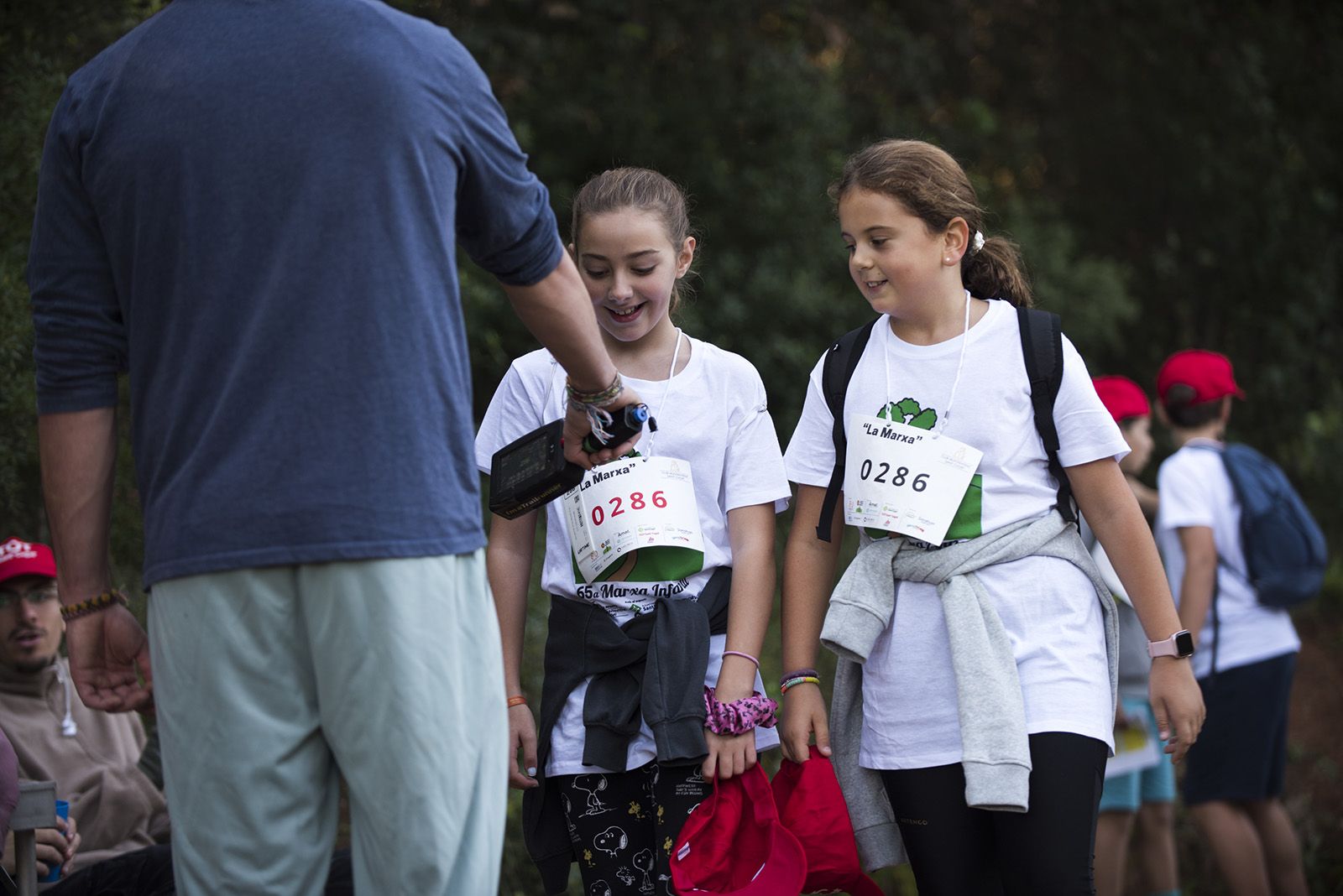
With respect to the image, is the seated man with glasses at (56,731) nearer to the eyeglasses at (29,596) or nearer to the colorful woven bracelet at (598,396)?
the eyeglasses at (29,596)

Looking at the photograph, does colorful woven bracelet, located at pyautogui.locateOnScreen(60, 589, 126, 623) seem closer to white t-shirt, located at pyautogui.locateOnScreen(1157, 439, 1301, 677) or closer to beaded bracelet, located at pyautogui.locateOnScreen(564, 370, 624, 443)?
beaded bracelet, located at pyautogui.locateOnScreen(564, 370, 624, 443)

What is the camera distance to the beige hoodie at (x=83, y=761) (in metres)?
4.23

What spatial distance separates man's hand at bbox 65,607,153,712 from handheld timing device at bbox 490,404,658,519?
2.15 feet

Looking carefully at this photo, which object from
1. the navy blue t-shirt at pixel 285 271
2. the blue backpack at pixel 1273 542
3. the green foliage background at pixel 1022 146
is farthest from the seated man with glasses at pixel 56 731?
the blue backpack at pixel 1273 542

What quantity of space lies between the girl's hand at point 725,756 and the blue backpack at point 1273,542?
292 centimetres

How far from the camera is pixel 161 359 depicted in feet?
6.46

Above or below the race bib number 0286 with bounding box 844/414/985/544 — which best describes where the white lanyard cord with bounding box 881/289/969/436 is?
above

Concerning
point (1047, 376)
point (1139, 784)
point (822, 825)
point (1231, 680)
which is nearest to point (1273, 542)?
point (1231, 680)

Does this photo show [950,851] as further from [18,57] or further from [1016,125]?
[1016,125]

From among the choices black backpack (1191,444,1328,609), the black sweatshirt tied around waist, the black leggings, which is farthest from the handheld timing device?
black backpack (1191,444,1328,609)

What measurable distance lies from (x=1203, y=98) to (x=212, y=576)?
1058 cm

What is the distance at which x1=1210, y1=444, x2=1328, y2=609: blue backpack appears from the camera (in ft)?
16.6

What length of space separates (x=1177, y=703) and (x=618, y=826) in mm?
1170

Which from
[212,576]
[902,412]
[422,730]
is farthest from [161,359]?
[902,412]
